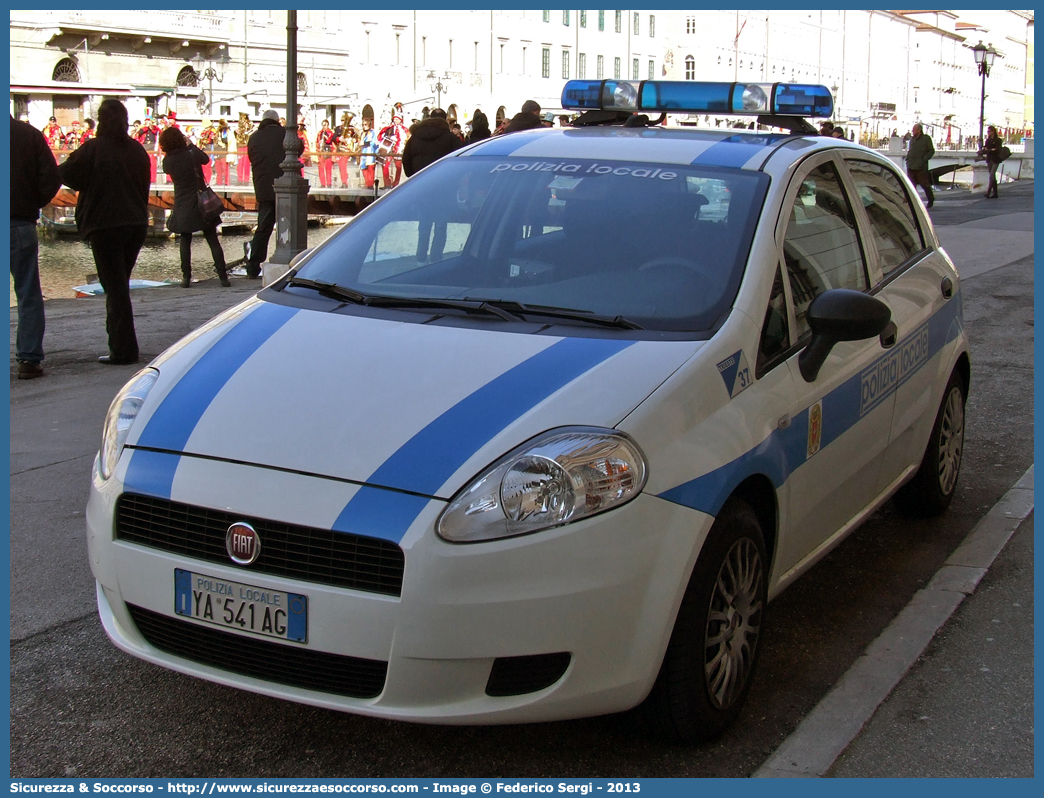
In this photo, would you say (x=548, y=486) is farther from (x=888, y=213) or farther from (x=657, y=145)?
(x=888, y=213)

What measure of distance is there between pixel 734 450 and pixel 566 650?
723 mm

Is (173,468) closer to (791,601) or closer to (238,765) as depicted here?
(238,765)

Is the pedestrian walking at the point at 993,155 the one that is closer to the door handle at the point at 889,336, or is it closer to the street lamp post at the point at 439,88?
the door handle at the point at 889,336

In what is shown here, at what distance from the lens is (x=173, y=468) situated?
305cm

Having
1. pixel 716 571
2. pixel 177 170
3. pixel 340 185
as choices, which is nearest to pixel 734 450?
pixel 716 571

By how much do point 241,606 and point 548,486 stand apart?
2.53 feet

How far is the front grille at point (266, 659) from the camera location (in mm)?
2895

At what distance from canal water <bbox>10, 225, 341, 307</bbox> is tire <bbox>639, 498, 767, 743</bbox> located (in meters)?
12.4

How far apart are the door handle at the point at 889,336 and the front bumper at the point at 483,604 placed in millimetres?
1567

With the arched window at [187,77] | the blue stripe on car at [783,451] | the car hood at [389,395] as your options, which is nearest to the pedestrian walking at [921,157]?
the blue stripe on car at [783,451]

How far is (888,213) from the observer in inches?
191

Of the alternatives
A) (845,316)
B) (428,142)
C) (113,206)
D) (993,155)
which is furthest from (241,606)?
(993,155)

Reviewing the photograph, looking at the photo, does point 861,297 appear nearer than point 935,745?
No

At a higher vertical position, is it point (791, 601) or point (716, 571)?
point (716, 571)
